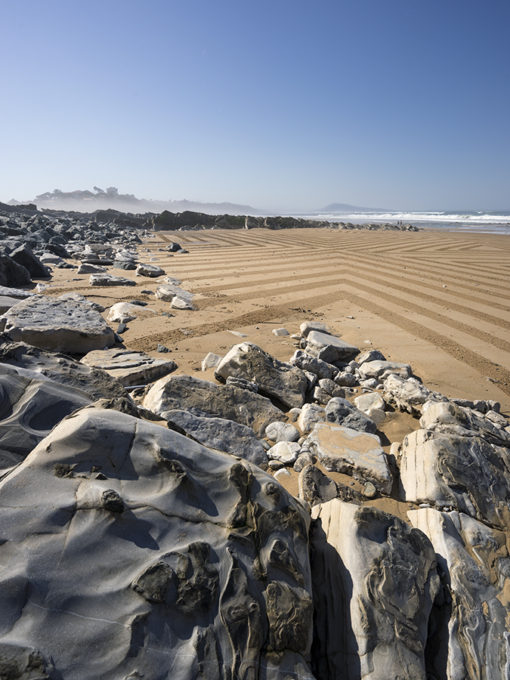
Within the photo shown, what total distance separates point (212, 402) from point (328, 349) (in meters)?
2.06

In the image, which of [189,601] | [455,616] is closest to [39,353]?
[189,601]

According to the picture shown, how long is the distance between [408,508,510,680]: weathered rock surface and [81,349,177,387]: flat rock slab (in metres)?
2.75

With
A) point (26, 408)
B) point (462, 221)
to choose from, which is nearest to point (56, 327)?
point (26, 408)

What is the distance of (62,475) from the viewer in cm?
137

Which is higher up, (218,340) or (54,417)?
(54,417)

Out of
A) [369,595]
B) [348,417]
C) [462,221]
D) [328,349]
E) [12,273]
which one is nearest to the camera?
[369,595]

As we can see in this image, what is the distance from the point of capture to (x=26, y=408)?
5.69 ft

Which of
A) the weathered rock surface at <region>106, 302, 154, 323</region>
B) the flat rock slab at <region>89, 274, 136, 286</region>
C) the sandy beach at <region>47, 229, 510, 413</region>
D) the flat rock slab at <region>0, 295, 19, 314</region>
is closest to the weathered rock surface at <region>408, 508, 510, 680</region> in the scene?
→ the sandy beach at <region>47, 229, 510, 413</region>

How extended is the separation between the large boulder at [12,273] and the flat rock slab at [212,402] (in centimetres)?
659

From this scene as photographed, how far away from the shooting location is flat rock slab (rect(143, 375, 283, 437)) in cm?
299

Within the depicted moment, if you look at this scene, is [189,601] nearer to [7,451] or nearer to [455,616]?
[7,451]

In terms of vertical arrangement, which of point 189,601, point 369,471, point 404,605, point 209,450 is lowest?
point 369,471

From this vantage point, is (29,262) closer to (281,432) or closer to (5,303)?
(5,303)

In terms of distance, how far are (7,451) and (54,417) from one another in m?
0.27
